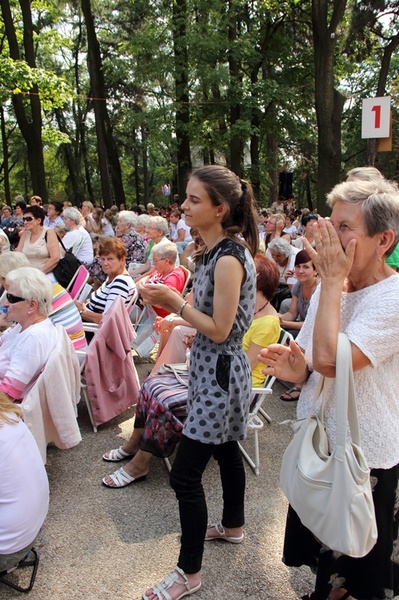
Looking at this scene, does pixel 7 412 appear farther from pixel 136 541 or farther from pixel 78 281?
pixel 78 281

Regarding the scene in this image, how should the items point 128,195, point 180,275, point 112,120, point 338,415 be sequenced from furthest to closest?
point 128,195 → point 112,120 → point 180,275 → point 338,415

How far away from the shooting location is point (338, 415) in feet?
4.73

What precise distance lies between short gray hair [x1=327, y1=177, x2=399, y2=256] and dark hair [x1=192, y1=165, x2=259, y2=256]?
64 cm

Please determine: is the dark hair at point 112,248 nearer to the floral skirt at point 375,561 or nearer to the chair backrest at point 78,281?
the chair backrest at point 78,281

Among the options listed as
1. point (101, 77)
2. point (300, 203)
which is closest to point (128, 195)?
point (300, 203)

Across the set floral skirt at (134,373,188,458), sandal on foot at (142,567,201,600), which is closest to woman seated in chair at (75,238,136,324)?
floral skirt at (134,373,188,458)

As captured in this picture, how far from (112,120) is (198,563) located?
89.0 feet

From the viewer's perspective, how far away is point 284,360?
5.82 ft

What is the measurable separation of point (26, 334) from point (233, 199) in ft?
5.33

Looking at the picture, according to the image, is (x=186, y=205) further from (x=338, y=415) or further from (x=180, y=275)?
(x=180, y=275)

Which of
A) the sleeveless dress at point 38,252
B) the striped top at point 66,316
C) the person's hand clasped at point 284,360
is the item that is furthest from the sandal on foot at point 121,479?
the sleeveless dress at point 38,252

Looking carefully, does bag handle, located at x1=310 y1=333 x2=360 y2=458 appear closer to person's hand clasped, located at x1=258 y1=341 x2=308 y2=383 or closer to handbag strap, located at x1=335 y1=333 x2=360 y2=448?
handbag strap, located at x1=335 y1=333 x2=360 y2=448

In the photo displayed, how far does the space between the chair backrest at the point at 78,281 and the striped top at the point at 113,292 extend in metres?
0.91

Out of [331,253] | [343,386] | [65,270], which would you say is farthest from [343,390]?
[65,270]
